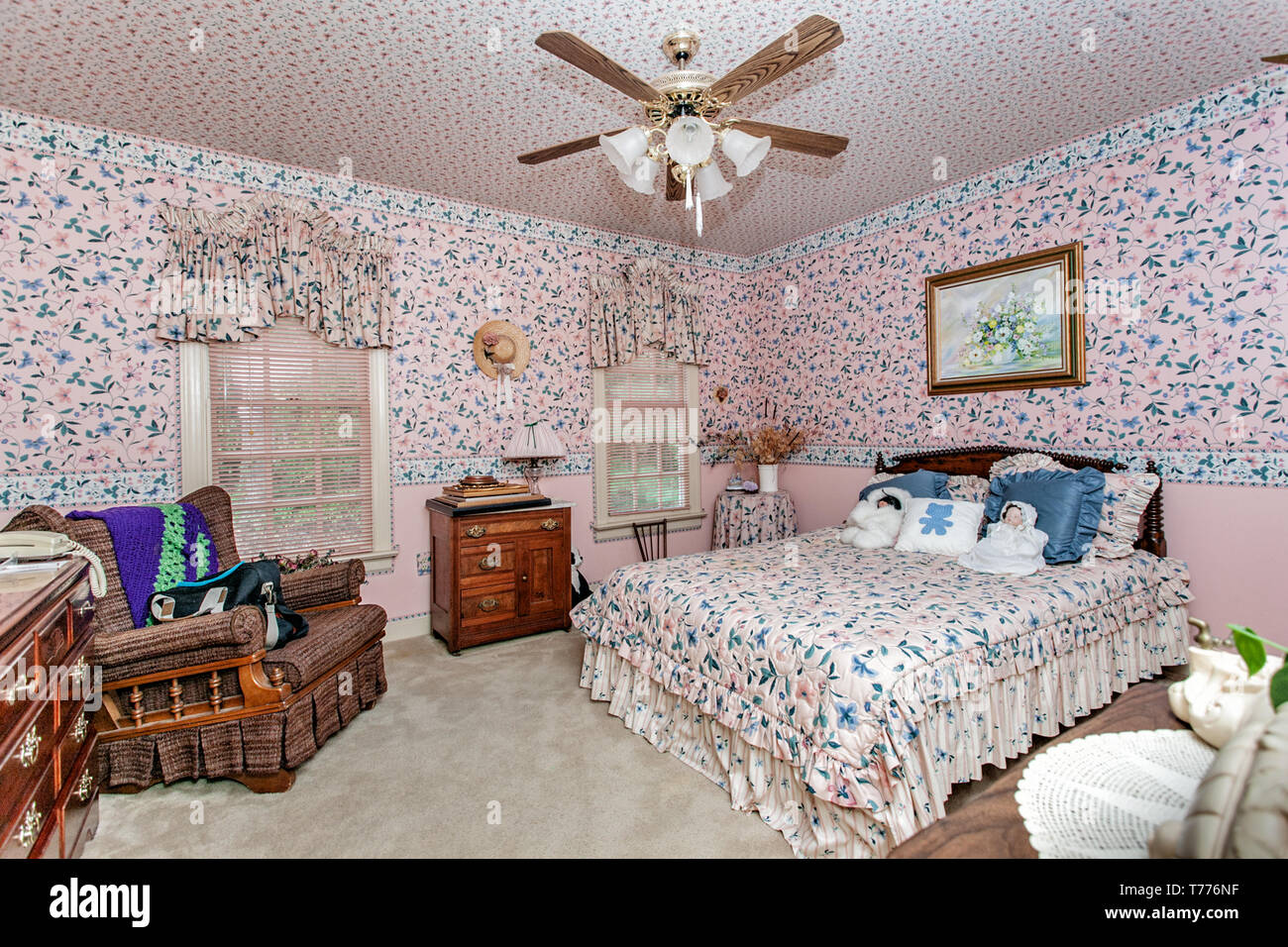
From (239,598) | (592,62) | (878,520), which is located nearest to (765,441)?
(878,520)

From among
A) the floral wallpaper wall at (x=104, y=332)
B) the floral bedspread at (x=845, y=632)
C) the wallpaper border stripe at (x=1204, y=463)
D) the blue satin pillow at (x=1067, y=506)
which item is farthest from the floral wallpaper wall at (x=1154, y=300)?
the floral wallpaper wall at (x=104, y=332)

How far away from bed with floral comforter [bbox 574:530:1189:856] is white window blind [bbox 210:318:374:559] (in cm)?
180

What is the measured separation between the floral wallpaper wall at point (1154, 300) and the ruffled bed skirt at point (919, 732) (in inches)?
36.7

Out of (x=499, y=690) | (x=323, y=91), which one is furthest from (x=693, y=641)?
(x=323, y=91)

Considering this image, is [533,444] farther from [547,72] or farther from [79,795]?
[79,795]

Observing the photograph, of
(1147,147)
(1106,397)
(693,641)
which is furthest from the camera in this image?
(1106,397)

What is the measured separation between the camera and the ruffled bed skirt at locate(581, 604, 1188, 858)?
73.7 inches

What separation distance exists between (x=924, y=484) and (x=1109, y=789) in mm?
3211

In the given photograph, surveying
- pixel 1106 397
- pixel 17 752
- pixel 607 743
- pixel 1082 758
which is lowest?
pixel 607 743

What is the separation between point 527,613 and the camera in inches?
156

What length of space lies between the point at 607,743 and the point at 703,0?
9.82ft

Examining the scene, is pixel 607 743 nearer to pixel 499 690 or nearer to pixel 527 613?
pixel 499 690

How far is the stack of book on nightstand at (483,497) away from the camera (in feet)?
12.5

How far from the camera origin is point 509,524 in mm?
3875
